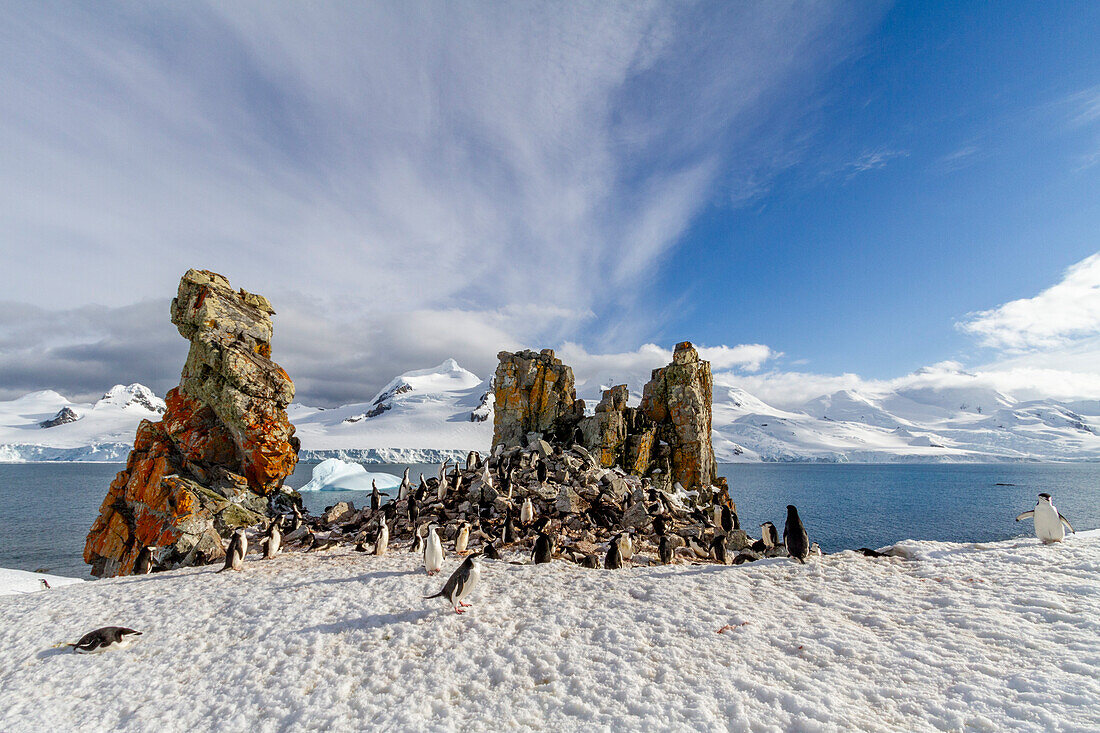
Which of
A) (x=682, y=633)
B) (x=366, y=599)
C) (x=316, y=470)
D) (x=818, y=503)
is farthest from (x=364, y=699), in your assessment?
(x=316, y=470)

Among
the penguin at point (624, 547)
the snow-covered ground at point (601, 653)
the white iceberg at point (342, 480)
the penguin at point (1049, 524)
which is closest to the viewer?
the snow-covered ground at point (601, 653)

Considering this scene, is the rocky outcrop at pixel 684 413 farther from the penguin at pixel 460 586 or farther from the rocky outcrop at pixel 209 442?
the penguin at pixel 460 586

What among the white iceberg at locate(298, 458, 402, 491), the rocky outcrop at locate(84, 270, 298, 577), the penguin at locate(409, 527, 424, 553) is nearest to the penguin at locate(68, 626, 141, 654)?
the penguin at locate(409, 527, 424, 553)

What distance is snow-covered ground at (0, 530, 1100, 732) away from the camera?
4777mm

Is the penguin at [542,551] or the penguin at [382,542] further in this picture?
the penguin at [382,542]

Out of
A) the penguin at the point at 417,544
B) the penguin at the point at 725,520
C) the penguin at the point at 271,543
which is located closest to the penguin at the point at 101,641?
the penguin at the point at 271,543

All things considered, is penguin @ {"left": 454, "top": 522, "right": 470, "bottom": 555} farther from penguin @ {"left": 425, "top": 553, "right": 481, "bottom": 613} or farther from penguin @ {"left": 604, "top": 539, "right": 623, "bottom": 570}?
penguin @ {"left": 425, "top": 553, "right": 481, "bottom": 613}

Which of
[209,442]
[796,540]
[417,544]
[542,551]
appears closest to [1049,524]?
[796,540]

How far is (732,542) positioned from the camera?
43.4 feet

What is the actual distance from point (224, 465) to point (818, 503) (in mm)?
63973

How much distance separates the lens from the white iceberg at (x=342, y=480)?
6650cm

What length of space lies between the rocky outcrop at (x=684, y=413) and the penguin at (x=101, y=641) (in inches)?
1337

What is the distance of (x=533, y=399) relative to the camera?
3494 centimetres

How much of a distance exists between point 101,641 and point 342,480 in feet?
225
